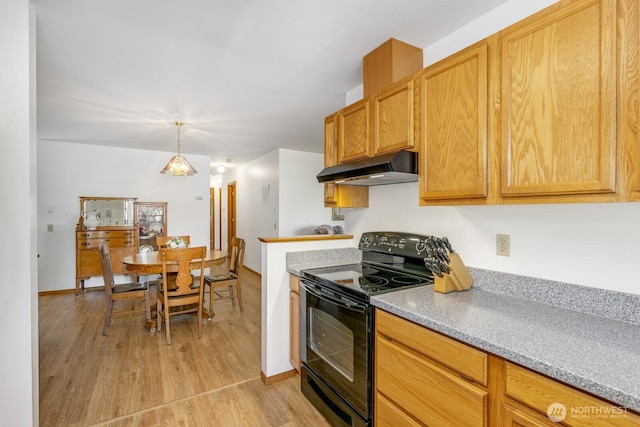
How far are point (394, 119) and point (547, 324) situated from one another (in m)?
1.29

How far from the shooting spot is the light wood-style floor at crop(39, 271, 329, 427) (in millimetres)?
1939

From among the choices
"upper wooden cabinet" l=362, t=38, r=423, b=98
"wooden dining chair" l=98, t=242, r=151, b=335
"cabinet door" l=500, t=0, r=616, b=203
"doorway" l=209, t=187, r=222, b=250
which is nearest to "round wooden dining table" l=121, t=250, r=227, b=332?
"wooden dining chair" l=98, t=242, r=151, b=335

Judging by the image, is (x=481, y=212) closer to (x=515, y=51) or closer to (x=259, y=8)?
(x=515, y=51)

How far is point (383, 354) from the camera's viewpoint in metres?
1.46

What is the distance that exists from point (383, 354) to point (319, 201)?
166 inches

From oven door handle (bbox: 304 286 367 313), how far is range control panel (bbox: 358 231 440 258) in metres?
0.58

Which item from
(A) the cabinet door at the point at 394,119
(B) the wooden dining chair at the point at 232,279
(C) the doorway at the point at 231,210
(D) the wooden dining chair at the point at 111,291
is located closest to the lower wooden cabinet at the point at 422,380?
(A) the cabinet door at the point at 394,119

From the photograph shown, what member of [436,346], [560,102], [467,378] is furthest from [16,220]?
[560,102]

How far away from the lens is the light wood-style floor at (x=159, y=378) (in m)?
1.94

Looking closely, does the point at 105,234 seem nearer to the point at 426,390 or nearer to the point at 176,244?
the point at 176,244

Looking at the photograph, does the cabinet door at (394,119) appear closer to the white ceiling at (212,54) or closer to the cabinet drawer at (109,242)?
the white ceiling at (212,54)

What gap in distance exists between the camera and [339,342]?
1778mm

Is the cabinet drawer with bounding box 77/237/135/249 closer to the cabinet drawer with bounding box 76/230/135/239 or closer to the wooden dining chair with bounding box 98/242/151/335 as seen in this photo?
the cabinet drawer with bounding box 76/230/135/239

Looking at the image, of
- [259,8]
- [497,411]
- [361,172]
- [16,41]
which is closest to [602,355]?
[497,411]
